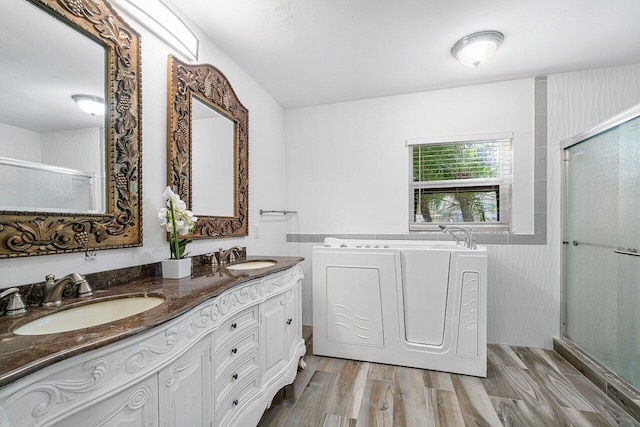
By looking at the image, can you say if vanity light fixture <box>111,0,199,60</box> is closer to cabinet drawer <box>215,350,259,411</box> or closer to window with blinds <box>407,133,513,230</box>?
cabinet drawer <box>215,350,259,411</box>

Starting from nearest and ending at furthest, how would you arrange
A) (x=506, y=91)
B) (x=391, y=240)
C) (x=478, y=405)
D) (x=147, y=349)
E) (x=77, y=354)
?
(x=77, y=354), (x=147, y=349), (x=478, y=405), (x=506, y=91), (x=391, y=240)

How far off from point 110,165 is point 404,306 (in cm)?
209

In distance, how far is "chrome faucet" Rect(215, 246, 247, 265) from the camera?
6.25 ft

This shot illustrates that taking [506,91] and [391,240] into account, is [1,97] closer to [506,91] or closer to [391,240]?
[391,240]

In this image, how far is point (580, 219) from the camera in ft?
7.53

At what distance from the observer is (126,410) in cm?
76

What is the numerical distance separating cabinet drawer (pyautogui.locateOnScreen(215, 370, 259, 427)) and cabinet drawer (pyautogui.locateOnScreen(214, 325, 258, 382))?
0.13 metres

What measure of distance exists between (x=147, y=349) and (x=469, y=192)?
2844 mm

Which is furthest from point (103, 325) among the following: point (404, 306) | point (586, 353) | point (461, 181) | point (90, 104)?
point (586, 353)

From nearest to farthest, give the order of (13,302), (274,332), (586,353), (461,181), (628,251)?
1. (13,302)
2. (274,332)
3. (628,251)
4. (586,353)
5. (461,181)

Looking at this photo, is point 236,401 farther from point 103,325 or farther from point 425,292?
point 425,292

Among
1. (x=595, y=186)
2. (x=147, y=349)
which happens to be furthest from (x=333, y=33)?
(x=595, y=186)

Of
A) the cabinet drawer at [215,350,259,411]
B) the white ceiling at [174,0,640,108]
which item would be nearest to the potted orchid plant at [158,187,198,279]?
the cabinet drawer at [215,350,259,411]

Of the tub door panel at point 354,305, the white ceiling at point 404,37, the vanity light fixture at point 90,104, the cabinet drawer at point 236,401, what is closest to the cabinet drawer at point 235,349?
the cabinet drawer at point 236,401
